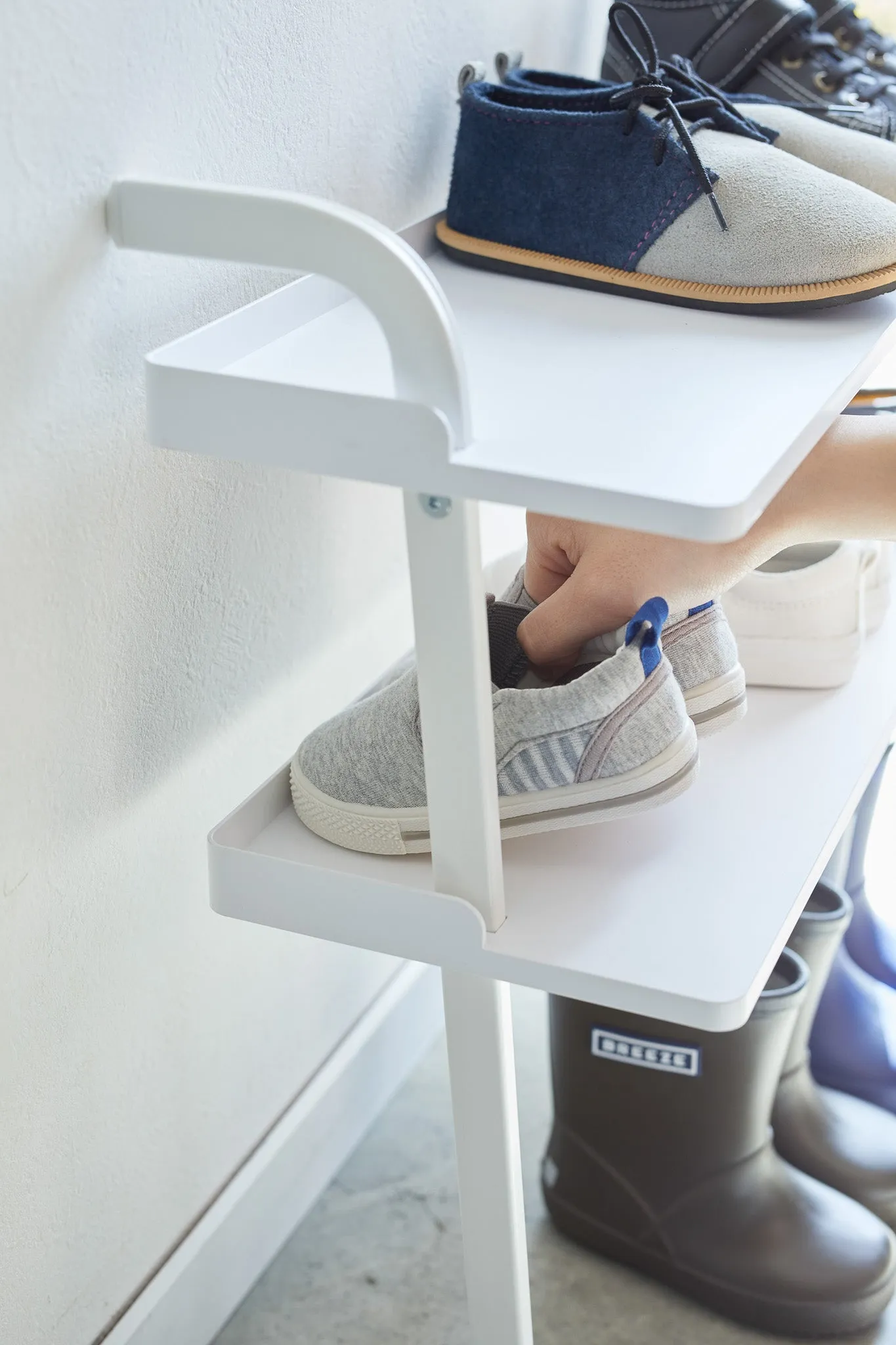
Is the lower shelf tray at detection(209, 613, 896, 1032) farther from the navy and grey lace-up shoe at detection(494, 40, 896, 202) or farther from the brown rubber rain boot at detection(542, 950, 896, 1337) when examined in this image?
the navy and grey lace-up shoe at detection(494, 40, 896, 202)

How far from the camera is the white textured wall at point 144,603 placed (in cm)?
62

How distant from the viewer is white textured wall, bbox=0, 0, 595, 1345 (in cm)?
62

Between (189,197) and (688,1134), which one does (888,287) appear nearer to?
(189,197)

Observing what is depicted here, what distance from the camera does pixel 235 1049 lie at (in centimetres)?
95

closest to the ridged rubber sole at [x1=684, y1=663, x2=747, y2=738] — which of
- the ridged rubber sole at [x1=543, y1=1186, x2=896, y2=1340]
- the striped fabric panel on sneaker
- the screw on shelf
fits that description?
the striped fabric panel on sneaker

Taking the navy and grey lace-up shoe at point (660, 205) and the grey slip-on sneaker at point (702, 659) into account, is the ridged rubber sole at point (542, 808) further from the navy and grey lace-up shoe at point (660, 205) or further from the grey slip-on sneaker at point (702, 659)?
the navy and grey lace-up shoe at point (660, 205)

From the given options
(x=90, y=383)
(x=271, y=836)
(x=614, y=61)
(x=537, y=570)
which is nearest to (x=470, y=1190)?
(x=271, y=836)

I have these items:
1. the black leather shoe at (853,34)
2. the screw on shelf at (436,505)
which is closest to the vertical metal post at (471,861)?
the screw on shelf at (436,505)

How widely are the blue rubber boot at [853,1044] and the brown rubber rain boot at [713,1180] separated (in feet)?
0.45

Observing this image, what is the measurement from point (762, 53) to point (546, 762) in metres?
0.61

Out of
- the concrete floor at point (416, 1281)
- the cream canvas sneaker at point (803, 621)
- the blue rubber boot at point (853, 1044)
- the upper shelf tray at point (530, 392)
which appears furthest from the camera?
the blue rubber boot at point (853, 1044)

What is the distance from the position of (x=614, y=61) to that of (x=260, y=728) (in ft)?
1.78

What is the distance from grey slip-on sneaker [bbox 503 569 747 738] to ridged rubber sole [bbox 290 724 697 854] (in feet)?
0.20

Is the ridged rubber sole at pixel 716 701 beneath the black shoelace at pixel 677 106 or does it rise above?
beneath
